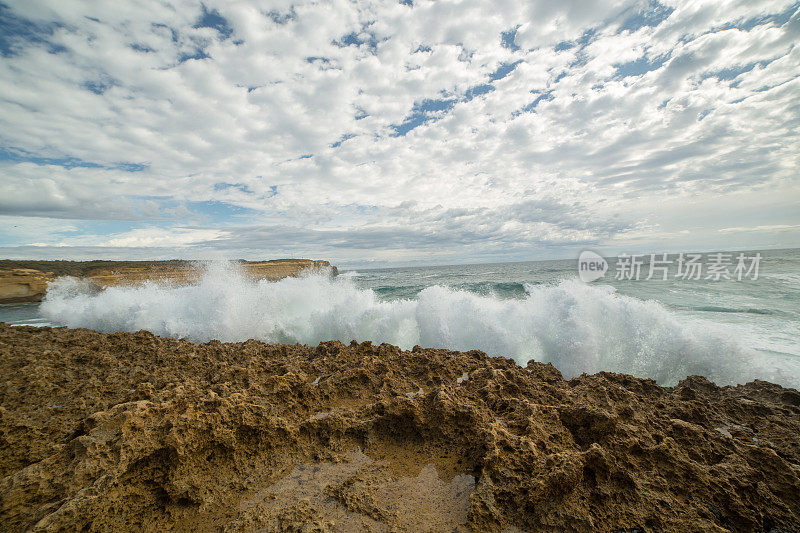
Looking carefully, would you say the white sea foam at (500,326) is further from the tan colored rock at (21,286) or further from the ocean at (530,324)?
the tan colored rock at (21,286)

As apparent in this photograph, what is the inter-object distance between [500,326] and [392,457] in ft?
15.9

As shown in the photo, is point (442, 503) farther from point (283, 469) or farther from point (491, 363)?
point (491, 363)

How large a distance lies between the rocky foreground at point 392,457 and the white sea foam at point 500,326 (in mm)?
2346

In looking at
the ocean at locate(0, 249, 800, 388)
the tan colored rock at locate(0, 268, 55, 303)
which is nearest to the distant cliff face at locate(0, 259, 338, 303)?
the tan colored rock at locate(0, 268, 55, 303)

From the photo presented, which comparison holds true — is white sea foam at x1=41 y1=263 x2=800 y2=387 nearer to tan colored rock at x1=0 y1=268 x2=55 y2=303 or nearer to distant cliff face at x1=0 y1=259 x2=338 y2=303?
distant cliff face at x1=0 y1=259 x2=338 y2=303

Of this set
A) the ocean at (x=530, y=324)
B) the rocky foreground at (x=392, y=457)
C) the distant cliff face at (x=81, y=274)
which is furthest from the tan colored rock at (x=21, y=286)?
the rocky foreground at (x=392, y=457)

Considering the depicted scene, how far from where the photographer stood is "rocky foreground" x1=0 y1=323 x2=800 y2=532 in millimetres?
1956

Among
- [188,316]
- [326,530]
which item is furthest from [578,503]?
[188,316]

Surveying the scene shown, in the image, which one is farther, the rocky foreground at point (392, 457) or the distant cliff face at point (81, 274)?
the distant cliff face at point (81, 274)

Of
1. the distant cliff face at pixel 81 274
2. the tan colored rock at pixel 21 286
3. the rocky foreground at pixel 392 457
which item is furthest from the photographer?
the distant cliff face at pixel 81 274

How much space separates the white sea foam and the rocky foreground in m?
2.35

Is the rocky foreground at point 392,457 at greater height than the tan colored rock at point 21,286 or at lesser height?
greater

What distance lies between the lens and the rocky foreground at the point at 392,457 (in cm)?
196

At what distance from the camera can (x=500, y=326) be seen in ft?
22.5
